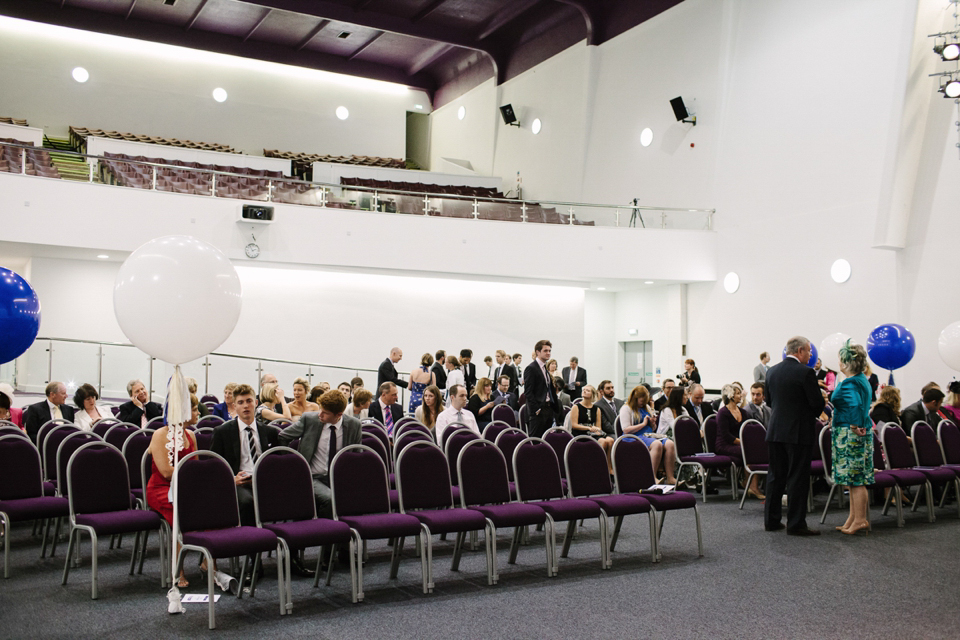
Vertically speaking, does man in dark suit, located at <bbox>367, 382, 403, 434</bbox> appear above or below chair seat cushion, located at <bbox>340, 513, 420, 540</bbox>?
above

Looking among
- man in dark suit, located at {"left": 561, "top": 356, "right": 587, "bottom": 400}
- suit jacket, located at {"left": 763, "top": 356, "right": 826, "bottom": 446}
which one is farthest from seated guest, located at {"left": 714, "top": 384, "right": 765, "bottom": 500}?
man in dark suit, located at {"left": 561, "top": 356, "right": 587, "bottom": 400}

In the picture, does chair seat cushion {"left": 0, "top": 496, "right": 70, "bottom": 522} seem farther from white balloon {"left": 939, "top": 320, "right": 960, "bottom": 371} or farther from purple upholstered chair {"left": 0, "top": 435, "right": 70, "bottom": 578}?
white balloon {"left": 939, "top": 320, "right": 960, "bottom": 371}

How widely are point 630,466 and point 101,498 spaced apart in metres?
3.70

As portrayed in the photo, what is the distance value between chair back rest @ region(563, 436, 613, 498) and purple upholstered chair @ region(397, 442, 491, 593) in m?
0.95

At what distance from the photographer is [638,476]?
6012 mm

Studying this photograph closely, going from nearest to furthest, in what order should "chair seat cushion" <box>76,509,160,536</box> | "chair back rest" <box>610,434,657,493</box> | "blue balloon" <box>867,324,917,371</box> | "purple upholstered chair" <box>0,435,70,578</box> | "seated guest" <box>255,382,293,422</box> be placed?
"chair seat cushion" <box>76,509,160,536</box> → "purple upholstered chair" <box>0,435,70,578</box> → "chair back rest" <box>610,434,657,493</box> → "seated guest" <box>255,382,293,422</box> → "blue balloon" <box>867,324,917,371</box>

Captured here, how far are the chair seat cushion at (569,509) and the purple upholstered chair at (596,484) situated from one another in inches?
3.4

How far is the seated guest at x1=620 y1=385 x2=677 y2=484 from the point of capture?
814 cm

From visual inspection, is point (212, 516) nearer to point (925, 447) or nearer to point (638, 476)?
point (638, 476)

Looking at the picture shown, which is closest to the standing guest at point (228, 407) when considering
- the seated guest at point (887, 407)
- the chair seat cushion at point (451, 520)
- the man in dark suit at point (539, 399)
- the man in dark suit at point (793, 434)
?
the chair seat cushion at point (451, 520)

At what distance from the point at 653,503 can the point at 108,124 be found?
1951cm

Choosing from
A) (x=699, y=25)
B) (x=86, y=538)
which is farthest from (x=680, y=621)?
(x=699, y=25)

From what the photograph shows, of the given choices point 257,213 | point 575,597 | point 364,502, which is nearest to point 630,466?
point 575,597

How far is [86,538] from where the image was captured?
6.17 meters
